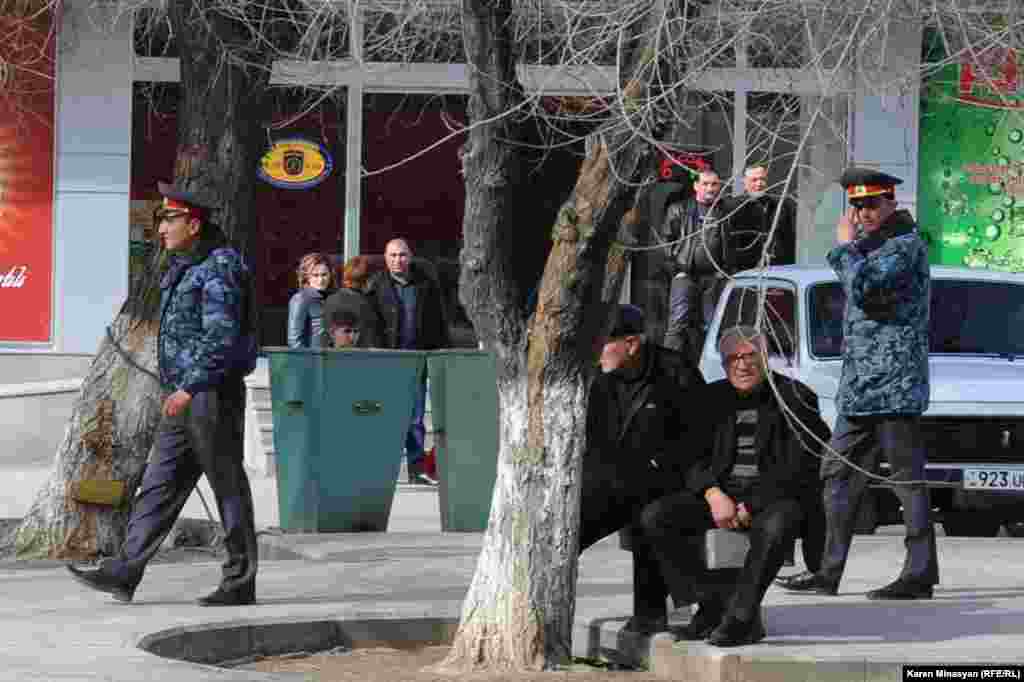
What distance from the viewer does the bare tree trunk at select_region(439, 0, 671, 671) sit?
856 cm

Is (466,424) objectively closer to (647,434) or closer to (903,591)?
(903,591)

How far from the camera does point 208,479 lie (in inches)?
387

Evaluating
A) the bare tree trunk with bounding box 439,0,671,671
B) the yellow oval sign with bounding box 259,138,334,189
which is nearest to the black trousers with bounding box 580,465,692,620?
the bare tree trunk with bounding box 439,0,671,671

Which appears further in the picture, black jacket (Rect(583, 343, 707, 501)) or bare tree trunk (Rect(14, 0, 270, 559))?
bare tree trunk (Rect(14, 0, 270, 559))

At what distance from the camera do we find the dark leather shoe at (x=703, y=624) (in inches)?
344

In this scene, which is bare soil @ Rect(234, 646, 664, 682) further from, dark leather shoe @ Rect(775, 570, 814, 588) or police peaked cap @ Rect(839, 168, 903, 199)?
police peaked cap @ Rect(839, 168, 903, 199)

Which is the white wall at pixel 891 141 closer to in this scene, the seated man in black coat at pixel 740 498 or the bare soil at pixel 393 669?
the seated man in black coat at pixel 740 498

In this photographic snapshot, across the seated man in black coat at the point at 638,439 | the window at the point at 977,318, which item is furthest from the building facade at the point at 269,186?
the seated man in black coat at the point at 638,439

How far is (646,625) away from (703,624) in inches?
12.2

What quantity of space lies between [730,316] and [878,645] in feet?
21.6

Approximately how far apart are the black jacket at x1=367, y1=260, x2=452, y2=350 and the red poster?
15.7 feet

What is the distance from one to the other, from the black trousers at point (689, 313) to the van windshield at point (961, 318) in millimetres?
1218

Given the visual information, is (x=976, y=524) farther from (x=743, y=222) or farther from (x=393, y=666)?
(x=393, y=666)

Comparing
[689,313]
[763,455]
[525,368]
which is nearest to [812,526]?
[763,455]
